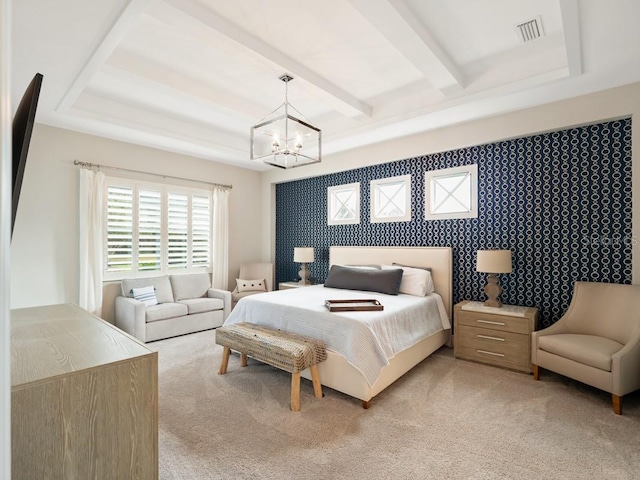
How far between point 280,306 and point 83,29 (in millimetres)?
2681

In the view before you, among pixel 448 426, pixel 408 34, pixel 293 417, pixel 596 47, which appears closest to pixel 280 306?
pixel 293 417

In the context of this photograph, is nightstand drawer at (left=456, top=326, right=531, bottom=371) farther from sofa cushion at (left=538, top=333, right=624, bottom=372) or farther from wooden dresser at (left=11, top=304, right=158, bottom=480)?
wooden dresser at (left=11, top=304, right=158, bottom=480)

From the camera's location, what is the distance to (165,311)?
440 cm


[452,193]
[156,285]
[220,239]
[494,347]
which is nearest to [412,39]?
[452,193]

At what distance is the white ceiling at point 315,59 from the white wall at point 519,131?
0.13 meters

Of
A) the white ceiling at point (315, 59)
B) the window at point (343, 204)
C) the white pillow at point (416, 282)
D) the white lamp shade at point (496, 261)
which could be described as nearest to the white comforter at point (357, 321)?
the white pillow at point (416, 282)

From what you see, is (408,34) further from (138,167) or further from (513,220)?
(138,167)

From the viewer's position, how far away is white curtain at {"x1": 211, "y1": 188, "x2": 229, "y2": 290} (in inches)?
224

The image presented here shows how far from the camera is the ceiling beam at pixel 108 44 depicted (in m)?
2.14

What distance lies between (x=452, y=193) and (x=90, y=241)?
4.71 meters

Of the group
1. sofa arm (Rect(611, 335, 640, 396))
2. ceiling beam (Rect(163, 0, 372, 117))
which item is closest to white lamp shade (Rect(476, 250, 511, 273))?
sofa arm (Rect(611, 335, 640, 396))

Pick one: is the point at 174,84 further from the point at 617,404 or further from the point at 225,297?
the point at 617,404

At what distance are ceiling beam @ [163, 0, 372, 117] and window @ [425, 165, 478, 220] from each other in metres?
1.24

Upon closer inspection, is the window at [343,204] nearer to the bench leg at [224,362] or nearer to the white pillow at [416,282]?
the white pillow at [416,282]
